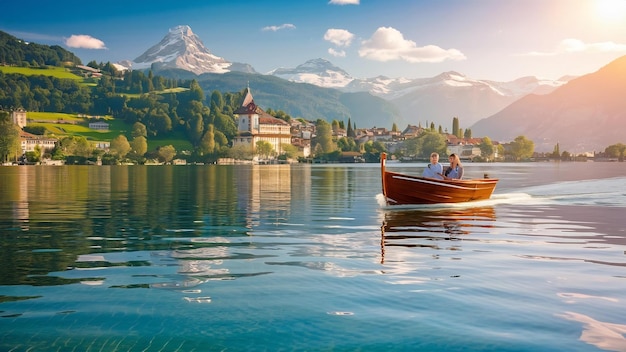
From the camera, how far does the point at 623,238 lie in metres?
22.0

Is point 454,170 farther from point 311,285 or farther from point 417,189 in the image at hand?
point 311,285

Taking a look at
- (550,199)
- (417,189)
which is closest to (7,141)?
(550,199)

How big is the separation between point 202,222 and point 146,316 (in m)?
16.3

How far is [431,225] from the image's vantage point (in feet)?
84.6

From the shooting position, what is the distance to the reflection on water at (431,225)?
2051 centimetres

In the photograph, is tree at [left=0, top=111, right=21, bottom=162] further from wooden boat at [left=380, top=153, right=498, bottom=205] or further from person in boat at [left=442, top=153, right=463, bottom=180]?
person in boat at [left=442, top=153, right=463, bottom=180]

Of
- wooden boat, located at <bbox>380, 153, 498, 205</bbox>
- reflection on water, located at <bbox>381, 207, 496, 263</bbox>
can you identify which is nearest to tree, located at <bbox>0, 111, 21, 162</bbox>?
wooden boat, located at <bbox>380, 153, 498, 205</bbox>

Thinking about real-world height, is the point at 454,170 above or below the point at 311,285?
above

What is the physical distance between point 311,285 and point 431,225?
533 inches

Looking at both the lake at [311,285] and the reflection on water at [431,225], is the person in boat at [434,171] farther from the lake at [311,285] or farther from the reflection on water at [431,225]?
the lake at [311,285]

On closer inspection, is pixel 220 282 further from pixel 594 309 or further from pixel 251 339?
pixel 594 309

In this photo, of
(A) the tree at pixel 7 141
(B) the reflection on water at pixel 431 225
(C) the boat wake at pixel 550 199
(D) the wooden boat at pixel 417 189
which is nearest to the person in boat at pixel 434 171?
(D) the wooden boat at pixel 417 189

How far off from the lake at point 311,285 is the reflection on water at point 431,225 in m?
0.19

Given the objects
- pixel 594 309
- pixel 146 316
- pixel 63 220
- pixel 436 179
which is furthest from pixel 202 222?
pixel 594 309
